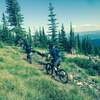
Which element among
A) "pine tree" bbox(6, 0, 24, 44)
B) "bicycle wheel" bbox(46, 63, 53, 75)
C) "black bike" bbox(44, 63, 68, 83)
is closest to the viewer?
"black bike" bbox(44, 63, 68, 83)

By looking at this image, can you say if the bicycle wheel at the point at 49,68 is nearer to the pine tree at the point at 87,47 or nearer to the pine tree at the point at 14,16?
the pine tree at the point at 14,16

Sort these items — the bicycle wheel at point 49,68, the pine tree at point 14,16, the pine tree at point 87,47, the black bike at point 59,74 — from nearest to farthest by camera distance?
the black bike at point 59,74, the bicycle wheel at point 49,68, the pine tree at point 14,16, the pine tree at point 87,47

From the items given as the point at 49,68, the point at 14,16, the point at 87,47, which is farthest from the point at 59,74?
the point at 87,47

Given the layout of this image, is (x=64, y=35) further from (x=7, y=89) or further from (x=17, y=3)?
(x=7, y=89)

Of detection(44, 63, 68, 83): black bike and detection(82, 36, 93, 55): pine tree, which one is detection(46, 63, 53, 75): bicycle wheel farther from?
detection(82, 36, 93, 55): pine tree

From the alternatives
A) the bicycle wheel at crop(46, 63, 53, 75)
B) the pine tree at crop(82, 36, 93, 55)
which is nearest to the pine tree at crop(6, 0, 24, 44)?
the bicycle wheel at crop(46, 63, 53, 75)

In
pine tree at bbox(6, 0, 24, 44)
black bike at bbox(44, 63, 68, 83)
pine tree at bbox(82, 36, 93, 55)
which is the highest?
pine tree at bbox(6, 0, 24, 44)

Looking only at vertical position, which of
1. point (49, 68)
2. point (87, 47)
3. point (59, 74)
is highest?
point (49, 68)

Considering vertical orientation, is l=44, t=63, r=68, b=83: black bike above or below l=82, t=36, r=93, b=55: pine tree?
above

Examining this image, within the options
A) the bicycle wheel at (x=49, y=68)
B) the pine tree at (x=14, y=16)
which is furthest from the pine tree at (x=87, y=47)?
the bicycle wheel at (x=49, y=68)

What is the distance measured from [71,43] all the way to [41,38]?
1245cm

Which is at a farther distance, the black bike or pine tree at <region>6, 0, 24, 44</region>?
pine tree at <region>6, 0, 24, 44</region>

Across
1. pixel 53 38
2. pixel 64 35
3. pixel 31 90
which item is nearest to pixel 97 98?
pixel 31 90

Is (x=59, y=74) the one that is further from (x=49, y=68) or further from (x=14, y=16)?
(x=14, y=16)
